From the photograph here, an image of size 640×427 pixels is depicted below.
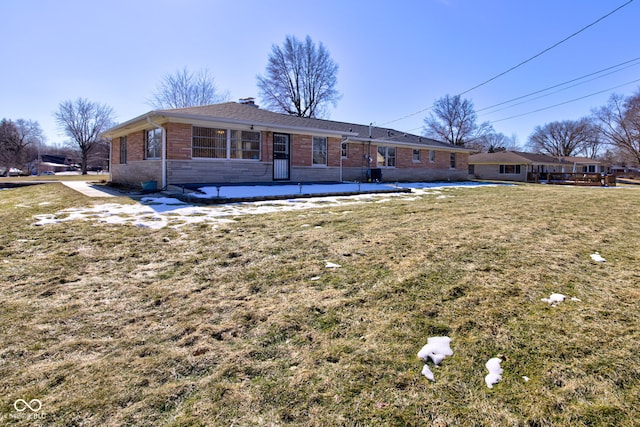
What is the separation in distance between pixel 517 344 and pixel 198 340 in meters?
2.08

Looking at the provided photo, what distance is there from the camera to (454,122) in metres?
47.9

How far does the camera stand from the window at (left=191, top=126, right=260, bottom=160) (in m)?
11.9

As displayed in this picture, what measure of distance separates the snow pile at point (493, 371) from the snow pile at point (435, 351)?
0.21 m

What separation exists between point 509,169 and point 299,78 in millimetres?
24124

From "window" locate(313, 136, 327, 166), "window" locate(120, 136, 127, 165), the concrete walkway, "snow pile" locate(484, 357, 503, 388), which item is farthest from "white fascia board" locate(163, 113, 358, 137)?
"snow pile" locate(484, 357, 503, 388)

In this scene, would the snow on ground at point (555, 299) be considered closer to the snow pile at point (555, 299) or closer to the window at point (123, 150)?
the snow pile at point (555, 299)

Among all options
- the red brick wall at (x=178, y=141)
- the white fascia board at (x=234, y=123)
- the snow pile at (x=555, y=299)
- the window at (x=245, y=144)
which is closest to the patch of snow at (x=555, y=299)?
the snow pile at (x=555, y=299)

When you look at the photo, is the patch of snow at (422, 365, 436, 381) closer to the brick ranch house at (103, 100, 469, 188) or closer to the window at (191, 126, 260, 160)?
the brick ranch house at (103, 100, 469, 188)

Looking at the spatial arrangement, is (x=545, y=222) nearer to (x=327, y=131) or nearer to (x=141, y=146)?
(x=327, y=131)

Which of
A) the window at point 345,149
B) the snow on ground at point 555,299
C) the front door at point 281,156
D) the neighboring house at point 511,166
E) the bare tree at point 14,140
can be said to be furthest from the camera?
the bare tree at point 14,140

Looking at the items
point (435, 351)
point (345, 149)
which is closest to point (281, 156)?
point (345, 149)

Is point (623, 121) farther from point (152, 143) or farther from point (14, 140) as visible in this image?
point (14, 140)

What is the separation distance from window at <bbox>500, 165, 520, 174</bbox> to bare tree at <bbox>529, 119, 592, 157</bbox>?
34123 millimetres

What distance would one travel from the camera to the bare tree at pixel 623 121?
45906 millimetres
